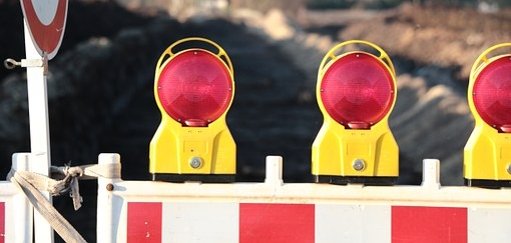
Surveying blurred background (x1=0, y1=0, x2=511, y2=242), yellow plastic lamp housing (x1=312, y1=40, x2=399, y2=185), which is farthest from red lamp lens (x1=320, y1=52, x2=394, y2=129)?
blurred background (x1=0, y1=0, x2=511, y2=242)

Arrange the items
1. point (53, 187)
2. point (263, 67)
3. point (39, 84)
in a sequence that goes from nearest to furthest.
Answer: point (53, 187) < point (39, 84) < point (263, 67)

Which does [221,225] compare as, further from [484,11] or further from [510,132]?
[484,11]

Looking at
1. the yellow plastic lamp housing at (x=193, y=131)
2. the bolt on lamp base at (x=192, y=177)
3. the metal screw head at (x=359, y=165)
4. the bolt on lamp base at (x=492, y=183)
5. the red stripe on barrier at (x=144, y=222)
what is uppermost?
the yellow plastic lamp housing at (x=193, y=131)

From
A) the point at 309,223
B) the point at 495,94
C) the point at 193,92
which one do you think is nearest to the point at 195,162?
the point at 193,92

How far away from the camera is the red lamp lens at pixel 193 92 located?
8.52ft

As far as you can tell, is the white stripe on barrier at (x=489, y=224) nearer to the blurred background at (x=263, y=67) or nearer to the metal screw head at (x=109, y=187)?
the metal screw head at (x=109, y=187)

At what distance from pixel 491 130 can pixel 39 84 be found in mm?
880

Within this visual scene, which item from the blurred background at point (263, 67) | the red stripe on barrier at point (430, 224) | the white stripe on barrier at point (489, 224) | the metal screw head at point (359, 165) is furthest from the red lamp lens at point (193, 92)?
the blurred background at point (263, 67)

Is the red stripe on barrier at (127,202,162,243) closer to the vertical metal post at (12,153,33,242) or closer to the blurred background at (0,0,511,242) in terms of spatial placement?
the vertical metal post at (12,153,33,242)

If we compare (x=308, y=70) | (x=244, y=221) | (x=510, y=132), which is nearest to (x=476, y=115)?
(x=510, y=132)

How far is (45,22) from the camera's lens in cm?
278

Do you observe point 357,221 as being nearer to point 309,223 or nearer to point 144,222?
point 309,223

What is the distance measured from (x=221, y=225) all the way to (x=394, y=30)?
1650 centimetres

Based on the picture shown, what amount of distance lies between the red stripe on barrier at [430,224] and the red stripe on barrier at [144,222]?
43 centimetres
